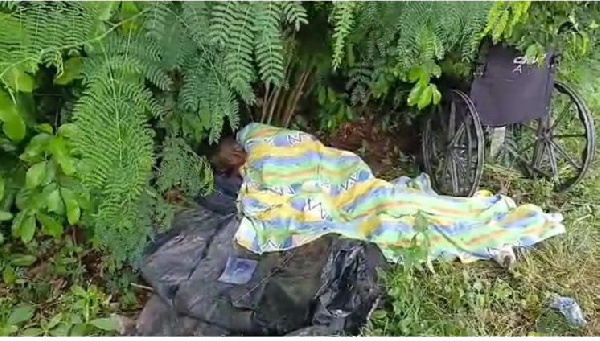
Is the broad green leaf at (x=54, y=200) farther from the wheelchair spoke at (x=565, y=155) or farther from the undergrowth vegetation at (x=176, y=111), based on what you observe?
the wheelchair spoke at (x=565, y=155)

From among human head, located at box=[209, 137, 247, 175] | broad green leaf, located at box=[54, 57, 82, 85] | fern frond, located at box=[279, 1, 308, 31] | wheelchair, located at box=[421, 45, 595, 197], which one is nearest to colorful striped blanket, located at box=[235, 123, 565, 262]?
human head, located at box=[209, 137, 247, 175]

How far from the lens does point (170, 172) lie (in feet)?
6.24

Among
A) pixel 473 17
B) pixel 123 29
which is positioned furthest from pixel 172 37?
pixel 473 17

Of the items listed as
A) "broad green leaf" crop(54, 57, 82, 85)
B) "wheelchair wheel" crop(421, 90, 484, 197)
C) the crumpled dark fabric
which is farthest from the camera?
"wheelchair wheel" crop(421, 90, 484, 197)

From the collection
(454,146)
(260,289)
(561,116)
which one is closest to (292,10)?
(260,289)

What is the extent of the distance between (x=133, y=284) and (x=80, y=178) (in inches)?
17.9

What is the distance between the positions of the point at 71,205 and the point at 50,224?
5.2 inches

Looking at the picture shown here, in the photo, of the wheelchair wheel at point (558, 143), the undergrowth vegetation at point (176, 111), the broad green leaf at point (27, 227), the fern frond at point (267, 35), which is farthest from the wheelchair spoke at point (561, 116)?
the broad green leaf at point (27, 227)

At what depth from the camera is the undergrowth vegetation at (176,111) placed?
148 centimetres

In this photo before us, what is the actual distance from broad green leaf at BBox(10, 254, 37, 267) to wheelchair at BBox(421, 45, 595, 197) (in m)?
1.36

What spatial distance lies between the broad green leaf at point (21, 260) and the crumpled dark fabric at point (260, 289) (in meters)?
0.34

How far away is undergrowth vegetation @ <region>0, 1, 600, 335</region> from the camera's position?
148 cm

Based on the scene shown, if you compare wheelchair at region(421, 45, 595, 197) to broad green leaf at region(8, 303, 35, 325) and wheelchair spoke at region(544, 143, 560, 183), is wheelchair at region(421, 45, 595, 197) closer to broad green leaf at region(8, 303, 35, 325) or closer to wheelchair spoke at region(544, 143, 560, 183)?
wheelchair spoke at region(544, 143, 560, 183)

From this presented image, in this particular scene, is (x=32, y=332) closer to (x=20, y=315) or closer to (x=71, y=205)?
(x=20, y=315)
